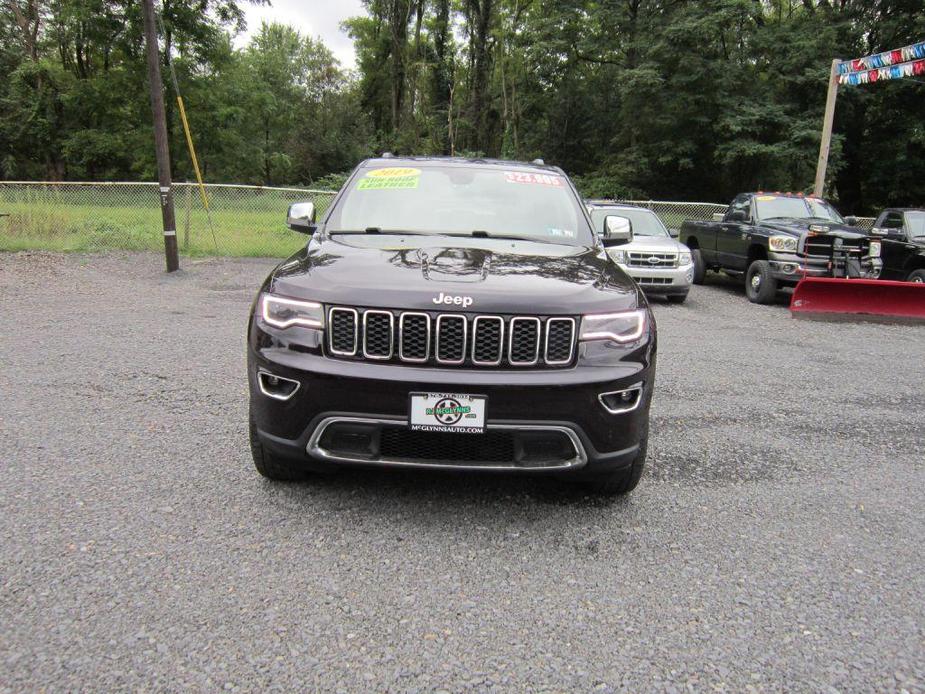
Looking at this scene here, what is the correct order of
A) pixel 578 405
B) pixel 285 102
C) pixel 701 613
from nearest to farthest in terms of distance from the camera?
pixel 701 613 → pixel 578 405 → pixel 285 102

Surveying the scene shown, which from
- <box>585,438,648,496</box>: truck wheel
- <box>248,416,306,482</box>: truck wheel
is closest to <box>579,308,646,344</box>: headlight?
<box>585,438,648,496</box>: truck wheel

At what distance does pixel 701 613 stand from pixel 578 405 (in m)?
0.91

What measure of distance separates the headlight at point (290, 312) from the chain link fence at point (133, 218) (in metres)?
12.1

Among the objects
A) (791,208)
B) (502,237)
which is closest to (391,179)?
(502,237)

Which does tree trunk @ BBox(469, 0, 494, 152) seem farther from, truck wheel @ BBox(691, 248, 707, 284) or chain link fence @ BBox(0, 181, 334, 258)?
truck wheel @ BBox(691, 248, 707, 284)

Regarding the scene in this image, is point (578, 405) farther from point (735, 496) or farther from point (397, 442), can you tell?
point (735, 496)

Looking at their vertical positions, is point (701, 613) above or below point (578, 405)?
below

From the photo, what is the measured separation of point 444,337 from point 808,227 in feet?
33.3

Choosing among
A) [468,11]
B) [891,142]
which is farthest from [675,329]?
[468,11]

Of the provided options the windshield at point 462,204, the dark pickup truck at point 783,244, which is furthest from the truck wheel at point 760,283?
the windshield at point 462,204

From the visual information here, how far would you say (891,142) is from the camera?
89.5ft

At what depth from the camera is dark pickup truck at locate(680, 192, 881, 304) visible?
10.8m

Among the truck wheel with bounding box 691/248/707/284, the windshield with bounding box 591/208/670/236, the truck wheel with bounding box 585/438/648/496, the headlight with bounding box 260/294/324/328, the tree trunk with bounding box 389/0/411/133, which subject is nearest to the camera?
the headlight with bounding box 260/294/324/328

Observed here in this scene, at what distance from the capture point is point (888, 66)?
559 inches
